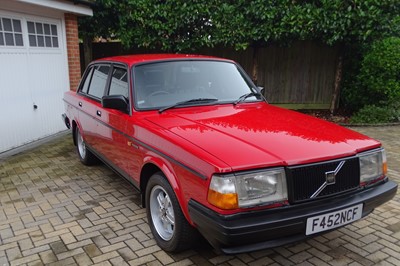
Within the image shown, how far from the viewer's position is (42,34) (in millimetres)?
7199

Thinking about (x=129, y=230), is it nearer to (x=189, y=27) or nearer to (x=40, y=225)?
(x=40, y=225)

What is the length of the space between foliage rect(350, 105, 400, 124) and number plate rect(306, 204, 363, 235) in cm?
683

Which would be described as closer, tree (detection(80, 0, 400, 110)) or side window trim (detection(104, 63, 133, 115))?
side window trim (detection(104, 63, 133, 115))

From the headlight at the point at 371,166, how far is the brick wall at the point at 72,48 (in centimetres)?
715

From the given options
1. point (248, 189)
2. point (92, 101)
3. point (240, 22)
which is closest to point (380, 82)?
point (240, 22)

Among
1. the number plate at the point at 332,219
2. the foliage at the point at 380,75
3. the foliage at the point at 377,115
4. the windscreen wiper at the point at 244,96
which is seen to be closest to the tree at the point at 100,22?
the windscreen wiper at the point at 244,96

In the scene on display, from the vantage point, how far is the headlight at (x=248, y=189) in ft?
7.57

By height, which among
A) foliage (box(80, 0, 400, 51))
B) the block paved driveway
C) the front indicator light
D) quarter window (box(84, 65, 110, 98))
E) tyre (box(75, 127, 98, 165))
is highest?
foliage (box(80, 0, 400, 51))

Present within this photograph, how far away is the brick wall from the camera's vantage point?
25.9 ft

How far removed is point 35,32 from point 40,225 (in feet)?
15.8

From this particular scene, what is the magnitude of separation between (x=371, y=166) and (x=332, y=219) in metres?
0.67

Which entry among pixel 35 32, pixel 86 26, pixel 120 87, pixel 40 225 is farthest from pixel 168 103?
pixel 86 26

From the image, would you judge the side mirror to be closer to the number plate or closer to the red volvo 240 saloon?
the red volvo 240 saloon


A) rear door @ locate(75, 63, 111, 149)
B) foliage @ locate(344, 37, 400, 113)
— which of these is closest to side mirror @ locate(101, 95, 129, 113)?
rear door @ locate(75, 63, 111, 149)
